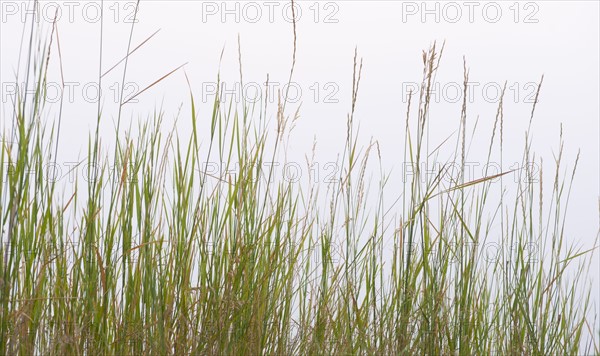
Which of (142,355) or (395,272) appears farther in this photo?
(395,272)

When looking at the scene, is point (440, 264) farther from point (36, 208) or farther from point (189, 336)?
point (36, 208)

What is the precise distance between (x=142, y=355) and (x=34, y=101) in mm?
911

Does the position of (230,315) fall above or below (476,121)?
below

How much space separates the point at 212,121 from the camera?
2467 mm

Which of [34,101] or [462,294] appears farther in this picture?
[462,294]

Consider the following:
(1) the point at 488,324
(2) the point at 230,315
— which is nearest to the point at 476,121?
(1) the point at 488,324

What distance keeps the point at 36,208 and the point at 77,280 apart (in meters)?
0.29

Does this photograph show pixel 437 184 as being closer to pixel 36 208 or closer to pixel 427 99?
pixel 427 99

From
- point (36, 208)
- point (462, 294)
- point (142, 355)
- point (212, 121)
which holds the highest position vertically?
point (212, 121)

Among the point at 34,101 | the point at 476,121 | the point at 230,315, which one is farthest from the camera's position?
the point at 476,121

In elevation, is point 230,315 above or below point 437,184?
below

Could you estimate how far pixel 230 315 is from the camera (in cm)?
243

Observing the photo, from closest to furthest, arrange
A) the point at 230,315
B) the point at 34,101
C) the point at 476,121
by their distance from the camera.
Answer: the point at 34,101 < the point at 230,315 < the point at 476,121

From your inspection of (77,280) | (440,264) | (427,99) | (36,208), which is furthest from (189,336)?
(427,99)
